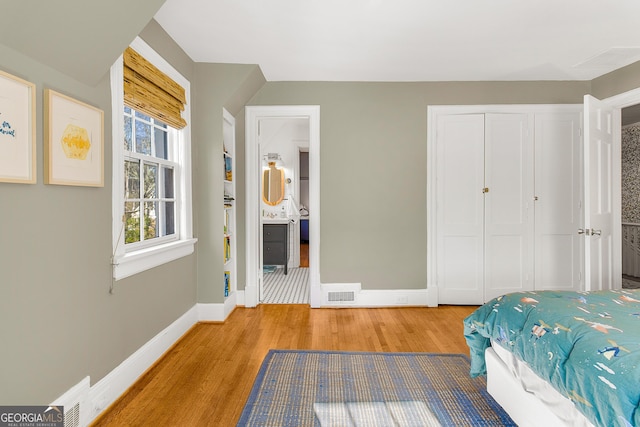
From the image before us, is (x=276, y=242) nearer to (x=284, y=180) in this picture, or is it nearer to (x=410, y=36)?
(x=284, y=180)

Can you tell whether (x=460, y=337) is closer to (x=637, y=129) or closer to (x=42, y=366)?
(x=42, y=366)

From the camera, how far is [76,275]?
164cm

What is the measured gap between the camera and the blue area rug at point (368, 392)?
5.62 ft

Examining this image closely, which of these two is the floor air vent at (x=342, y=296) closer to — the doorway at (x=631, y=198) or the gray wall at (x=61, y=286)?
the gray wall at (x=61, y=286)

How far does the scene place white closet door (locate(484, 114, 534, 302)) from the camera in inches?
140

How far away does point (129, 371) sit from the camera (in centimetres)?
204

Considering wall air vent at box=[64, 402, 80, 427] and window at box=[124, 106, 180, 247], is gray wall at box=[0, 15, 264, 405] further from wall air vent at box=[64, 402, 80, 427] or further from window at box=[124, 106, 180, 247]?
window at box=[124, 106, 180, 247]

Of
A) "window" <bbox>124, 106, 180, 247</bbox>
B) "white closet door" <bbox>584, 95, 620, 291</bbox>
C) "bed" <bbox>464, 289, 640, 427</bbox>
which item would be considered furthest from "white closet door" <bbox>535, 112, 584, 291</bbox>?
"window" <bbox>124, 106, 180, 247</bbox>

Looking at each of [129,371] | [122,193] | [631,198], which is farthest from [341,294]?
[631,198]

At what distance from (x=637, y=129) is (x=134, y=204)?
22.6ft

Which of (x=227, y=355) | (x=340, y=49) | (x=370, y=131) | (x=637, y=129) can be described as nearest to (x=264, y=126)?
(x=370, y=131)

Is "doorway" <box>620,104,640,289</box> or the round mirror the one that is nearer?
"doorway" <box>620,104,640,289</box>

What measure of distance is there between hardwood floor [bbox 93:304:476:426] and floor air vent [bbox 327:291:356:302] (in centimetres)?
11

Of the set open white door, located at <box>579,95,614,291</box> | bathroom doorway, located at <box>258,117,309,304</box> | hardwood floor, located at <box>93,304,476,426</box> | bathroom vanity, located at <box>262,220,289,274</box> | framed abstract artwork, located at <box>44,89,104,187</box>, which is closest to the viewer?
framed abstract artwork, located at <box>44,89,104,187</box>
